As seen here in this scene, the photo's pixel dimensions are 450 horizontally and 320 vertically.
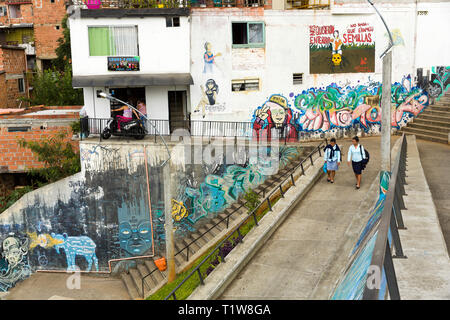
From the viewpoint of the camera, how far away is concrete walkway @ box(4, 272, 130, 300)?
66.1 ft

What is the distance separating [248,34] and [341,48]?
518 cm

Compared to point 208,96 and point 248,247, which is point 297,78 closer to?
point 208,96

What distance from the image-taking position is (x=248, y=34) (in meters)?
24.2

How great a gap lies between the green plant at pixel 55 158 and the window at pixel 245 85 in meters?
8.87

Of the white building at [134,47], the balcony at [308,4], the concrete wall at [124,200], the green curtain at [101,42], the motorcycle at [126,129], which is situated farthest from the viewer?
the balcony at [308,4]

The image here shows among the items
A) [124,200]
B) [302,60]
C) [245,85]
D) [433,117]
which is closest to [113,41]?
[245,85]

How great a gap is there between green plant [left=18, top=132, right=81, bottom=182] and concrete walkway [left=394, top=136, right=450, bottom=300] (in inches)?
653

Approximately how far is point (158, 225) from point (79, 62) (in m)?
9.27

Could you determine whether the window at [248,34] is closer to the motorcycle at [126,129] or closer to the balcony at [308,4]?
the balcony at [308,4]

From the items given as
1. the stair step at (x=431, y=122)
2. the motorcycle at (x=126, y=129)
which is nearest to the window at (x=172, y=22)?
the motorcycle at (x=126, y=129)

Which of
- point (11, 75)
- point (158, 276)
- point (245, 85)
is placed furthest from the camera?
point (11, 75)

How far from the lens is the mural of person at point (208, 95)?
79.1ft

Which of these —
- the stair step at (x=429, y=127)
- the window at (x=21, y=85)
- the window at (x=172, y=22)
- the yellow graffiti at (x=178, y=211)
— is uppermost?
the window at (x=172, y=22)

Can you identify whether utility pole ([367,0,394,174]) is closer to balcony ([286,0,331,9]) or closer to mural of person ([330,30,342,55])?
mural of person ([330,30,342,55])
